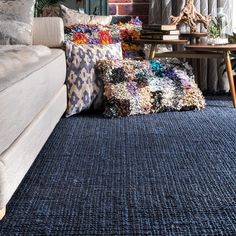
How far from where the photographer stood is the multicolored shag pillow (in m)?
2.48

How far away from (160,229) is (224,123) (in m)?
1.29

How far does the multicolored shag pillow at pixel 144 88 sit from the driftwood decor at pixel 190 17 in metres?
0.47

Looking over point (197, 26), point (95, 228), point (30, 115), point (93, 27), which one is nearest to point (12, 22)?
point (93, 27)

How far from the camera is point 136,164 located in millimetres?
1670

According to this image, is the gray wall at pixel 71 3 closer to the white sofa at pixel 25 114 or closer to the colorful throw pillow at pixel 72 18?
the colorful throw pillow at pixel 72 18

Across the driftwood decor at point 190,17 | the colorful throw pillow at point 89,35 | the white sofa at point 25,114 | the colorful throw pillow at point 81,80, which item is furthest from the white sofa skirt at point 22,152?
the driftwood decor at point 190,17

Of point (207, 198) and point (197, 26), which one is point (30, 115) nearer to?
point (207, 198)

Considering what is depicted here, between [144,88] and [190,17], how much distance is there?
0.78 m

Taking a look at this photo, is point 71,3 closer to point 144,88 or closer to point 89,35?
point 89,35

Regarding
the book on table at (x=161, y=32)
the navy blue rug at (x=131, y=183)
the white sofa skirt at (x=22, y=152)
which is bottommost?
the navy blue rug at (x=131, y=183)

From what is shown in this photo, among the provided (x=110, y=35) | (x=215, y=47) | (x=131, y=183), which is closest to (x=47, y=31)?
(x=110, y=35)

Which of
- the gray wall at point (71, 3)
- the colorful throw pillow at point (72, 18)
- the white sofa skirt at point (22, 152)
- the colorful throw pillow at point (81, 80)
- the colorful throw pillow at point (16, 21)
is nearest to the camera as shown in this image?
the white sofa skirt at point (22, 152)

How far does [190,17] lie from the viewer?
9.93 feet

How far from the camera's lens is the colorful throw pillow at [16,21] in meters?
2.42
